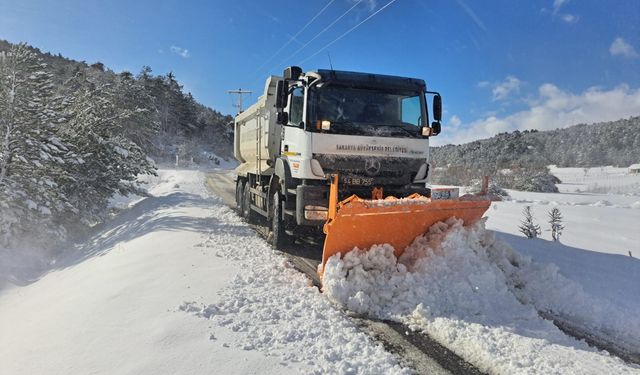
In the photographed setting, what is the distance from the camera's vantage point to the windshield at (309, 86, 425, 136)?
6.53 metres

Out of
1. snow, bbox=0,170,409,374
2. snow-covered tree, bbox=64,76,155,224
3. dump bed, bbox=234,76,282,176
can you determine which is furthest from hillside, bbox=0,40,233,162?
snow, bbox=0,170,409,374

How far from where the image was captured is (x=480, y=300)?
478 centimetres

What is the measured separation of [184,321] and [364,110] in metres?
4.22

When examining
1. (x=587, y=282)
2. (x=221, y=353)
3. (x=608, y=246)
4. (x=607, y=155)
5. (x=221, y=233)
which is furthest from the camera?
(x=607, y=155)

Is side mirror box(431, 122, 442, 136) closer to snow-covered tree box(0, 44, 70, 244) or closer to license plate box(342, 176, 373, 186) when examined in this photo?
license plate box(342, 176, 373, 186)

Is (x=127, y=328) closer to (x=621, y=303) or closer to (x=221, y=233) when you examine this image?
(x=221, y=233)

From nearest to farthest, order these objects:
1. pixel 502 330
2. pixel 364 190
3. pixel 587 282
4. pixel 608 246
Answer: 1. pixel 502 330
2. pixel 587 282
3. pixel 364 190
4. pixel 608 246

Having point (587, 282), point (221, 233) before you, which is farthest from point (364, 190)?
point (221, 233)

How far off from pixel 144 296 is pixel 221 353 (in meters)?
2.07

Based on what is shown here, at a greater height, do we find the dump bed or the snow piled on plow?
the dump bed

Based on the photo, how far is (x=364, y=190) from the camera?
650cm

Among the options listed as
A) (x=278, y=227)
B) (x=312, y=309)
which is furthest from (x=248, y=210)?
(x=312, y=309)

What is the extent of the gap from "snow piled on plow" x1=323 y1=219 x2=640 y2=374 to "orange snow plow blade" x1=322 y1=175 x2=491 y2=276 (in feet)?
0.47

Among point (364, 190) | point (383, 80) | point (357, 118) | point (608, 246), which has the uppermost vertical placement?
point (383, 80)
